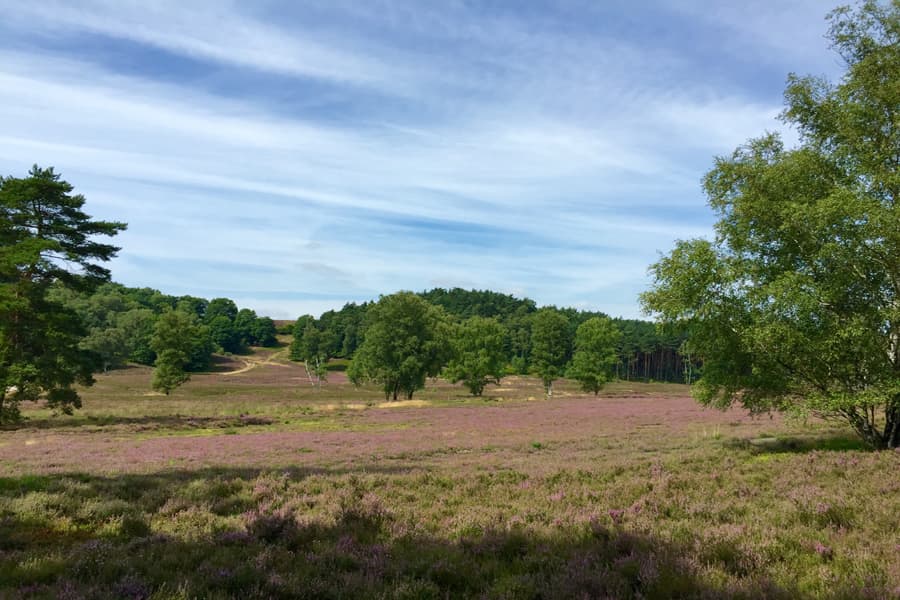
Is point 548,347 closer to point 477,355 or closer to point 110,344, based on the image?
point 477,355

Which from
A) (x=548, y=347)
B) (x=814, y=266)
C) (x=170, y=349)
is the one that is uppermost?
(x=814, y=266)

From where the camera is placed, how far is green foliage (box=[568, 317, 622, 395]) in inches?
3162

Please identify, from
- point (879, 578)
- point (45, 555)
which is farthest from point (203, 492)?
point (879, 578)

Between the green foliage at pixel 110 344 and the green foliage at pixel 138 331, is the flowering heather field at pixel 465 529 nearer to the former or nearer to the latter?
the green foliage at pixel 110 344

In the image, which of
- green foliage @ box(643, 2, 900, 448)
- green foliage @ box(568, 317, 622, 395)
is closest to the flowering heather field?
green foliage @ box(643, 2, 900, 448)

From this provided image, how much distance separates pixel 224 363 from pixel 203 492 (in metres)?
159

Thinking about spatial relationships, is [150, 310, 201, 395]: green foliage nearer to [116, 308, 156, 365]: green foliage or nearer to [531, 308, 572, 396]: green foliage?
[531, 308, 572, 396]: green foliage

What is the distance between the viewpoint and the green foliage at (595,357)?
80312mm

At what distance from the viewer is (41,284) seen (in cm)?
3738

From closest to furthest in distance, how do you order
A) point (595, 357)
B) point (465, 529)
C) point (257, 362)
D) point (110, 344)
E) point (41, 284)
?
Answer: point (465, 529)
point (41, 284)
point (595, 357)
point (110, 344)
point (257, 362)

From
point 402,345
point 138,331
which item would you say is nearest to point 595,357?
point 402,345

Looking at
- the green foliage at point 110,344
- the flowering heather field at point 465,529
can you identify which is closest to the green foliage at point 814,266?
the flowering heather field at point 465,529

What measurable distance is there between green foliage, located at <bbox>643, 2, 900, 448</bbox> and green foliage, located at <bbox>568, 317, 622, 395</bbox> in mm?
Result: 58213

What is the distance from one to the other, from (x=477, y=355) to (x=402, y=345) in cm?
2148
